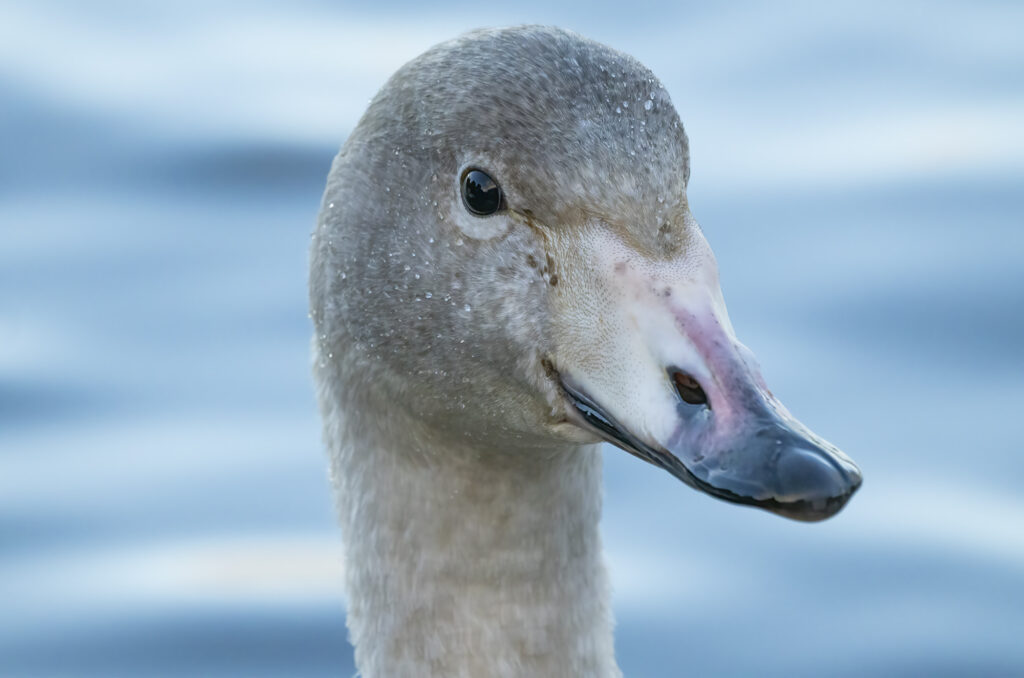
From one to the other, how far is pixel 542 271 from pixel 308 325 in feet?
10.2

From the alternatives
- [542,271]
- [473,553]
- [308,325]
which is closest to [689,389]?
[542,271]

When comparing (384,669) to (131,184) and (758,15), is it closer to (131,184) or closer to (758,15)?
(131,184)

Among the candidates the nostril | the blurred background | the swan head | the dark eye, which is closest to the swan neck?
the swan head

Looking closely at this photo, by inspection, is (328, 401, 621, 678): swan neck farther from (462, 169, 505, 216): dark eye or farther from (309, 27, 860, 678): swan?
(462, 169, 505, 216): dark eye

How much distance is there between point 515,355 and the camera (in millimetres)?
4098

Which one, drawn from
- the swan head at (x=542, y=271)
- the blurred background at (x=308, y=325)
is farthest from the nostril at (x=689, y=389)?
the blurred background at (x=308, y=325)

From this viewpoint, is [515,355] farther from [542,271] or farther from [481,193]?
[481,193]

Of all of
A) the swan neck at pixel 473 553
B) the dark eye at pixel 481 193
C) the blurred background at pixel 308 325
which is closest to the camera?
the dark eye at pixel 481 193

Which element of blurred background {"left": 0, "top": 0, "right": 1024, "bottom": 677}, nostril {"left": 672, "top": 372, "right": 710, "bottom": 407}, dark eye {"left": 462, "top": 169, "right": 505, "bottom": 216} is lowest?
nostril {"left": 672, "top": 372, "right": 710, "bottom": 407}

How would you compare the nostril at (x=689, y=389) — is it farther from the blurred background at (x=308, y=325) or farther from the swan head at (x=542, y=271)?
the blurred background at (x=308, y=325)

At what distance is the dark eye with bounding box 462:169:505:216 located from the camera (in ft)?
13.4

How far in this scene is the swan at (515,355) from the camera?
375 centimetres

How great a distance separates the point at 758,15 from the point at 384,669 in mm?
4329

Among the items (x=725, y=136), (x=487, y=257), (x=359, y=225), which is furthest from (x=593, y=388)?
(x=725, y=136)
